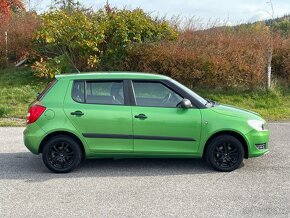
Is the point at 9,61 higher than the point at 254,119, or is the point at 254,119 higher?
the point at 9,61

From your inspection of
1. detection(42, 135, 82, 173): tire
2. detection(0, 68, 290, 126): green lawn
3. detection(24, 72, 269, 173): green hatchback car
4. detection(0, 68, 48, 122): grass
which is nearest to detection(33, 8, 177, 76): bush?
detection(0, 68, 48, 122): grass

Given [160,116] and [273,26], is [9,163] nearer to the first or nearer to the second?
[160,116]

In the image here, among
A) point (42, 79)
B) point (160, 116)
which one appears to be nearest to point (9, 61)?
point (42, 79)

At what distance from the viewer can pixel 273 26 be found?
14.6m

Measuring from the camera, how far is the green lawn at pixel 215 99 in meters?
10.5

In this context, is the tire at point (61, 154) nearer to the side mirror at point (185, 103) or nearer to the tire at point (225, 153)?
the side mirror at point (185, 103)

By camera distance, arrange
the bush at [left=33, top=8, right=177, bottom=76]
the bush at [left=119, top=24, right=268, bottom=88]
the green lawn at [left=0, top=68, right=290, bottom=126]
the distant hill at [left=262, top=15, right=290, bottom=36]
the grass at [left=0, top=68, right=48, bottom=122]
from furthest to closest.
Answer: the distant hill at [left=262, top=15, right=290, bottom=36]
the bush at [left=33, top=8, right=177, bottom=76]
the bush at [left=119, top=24, right=268, bottom=88]
the green lawn at [left=0, top=68, right=290, bottom=126]
the grass at [left=0, top=68, right=48, bottom=122]

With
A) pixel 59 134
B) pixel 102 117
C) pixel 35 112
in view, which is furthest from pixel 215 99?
pixel 35 112

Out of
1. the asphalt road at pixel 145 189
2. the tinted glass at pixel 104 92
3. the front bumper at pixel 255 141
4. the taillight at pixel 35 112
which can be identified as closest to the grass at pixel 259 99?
the asphalt road at pixel 145 189

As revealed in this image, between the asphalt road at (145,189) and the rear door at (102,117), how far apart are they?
1.52ft

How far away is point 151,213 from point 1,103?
8.71 m

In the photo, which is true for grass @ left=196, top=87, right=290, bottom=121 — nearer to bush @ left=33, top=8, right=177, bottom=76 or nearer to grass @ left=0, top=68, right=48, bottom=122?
bush @ left=33, top=8, right=177, bottom=76

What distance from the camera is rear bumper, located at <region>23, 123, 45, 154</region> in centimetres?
558

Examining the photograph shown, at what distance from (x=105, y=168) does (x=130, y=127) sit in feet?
2.84
